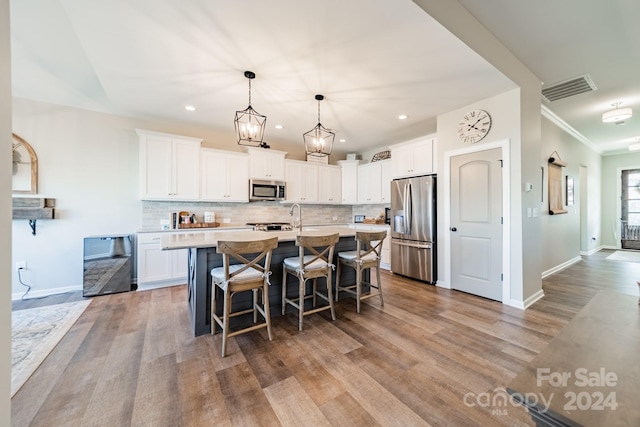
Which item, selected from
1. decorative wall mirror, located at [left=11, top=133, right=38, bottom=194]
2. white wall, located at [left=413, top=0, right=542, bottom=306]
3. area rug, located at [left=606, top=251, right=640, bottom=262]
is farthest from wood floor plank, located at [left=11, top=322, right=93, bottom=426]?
area rug, located at [left=606, top=251, right=640, bottom=262]

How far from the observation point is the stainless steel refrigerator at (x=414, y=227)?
393 centimetres

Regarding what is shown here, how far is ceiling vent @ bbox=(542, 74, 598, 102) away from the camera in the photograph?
10.7ft

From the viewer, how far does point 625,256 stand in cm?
597

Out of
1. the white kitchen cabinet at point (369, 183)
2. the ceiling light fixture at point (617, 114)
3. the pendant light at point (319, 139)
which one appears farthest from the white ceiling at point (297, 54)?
the white kitchen cabinet at point (369, 183)

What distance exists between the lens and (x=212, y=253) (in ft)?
7.93

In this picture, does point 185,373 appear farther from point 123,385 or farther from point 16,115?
point 16,115

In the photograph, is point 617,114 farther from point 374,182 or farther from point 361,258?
point 361,258

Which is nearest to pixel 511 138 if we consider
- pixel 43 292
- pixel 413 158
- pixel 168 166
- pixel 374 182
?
pixel 413 158

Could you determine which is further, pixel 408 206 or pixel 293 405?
pixel 408 206

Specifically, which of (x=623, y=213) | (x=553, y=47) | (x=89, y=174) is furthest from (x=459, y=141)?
(x=623, y=213)

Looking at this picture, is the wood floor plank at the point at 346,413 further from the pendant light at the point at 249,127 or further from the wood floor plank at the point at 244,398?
the pendant light at the point at 249,127

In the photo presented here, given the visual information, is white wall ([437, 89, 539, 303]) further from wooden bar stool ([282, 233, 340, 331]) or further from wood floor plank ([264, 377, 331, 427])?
wood floor plank ([264, 377, 331, 427])

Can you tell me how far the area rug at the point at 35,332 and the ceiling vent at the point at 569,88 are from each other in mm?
6496

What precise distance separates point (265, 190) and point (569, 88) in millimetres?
5126
